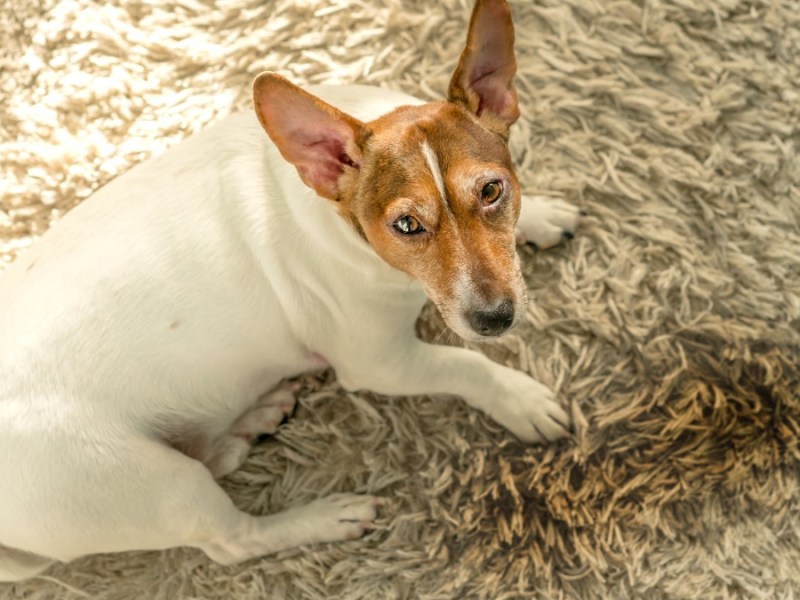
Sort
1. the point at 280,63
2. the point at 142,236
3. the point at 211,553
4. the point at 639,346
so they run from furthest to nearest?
the point at 280,63 < the point at 639,346 < the point at 211,553 < the point at 142,236

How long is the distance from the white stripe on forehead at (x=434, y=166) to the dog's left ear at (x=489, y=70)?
0.64 ft

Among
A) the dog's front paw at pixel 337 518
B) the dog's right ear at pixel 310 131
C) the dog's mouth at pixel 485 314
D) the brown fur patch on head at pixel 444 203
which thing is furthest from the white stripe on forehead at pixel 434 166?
the dog's front paw at pixel 337 518

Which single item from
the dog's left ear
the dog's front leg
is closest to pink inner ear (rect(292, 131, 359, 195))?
the dog's left ear

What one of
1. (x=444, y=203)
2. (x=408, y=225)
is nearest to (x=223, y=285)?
(x=408, y=225)

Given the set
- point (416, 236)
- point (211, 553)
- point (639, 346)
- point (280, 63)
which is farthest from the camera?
point (280, 63)

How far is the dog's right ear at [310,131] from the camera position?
6.18 ft

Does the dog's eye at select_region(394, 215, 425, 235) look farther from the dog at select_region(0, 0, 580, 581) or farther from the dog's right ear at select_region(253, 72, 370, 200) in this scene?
the dog's right ear at select_region(253, 72, 370, 200)

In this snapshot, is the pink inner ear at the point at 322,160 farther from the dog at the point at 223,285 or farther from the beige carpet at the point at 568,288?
the beige carpet at the point at 568,288

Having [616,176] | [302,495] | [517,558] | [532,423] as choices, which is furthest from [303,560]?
[616,176]

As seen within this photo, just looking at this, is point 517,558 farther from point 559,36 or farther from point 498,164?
point 559,36

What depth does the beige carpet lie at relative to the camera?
2740 millimetres

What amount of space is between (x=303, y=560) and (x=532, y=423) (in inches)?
35.5

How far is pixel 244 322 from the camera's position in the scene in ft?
7.81

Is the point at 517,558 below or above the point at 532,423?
below
